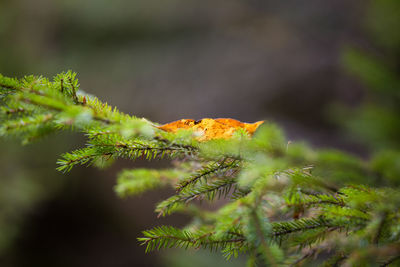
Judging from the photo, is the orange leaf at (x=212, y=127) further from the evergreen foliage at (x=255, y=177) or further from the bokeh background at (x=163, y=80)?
the bokeh background at (x=163, y=80)

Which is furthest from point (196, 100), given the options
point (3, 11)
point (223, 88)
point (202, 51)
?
point (3, 11)

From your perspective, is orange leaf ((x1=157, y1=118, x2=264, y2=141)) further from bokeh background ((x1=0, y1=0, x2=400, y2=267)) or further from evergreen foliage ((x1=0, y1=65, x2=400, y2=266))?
bokeh background ((x1=0, y1=0, x2=400, y2=267))

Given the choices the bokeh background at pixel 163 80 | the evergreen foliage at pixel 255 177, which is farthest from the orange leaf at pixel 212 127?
the bokeh background at pixel 163 80

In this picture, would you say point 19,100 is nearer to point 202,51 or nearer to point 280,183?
point 280,183

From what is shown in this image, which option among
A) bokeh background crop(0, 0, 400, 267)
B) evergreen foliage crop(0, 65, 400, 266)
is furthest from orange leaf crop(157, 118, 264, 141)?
bokeh background crop(0, 0, 400, 267)

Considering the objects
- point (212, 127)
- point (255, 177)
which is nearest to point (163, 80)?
point (212, 127)

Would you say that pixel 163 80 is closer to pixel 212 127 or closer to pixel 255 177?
pixel 212 127
